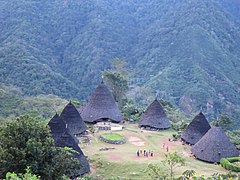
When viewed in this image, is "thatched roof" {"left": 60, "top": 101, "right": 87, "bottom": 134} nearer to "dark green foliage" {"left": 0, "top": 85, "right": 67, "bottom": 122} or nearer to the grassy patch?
the grassy patch

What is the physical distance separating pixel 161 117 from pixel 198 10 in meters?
59.5

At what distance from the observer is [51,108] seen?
5038 centimetres

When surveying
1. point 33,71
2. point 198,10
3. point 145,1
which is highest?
point 145,1

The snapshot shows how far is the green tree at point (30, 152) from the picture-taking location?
1764 cm

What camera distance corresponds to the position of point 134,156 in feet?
97.7

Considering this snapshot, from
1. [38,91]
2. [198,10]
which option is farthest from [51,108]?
[198,10]

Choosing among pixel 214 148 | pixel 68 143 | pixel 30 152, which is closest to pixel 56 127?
pixel 68 143

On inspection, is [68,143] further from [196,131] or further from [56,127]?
[196,131]

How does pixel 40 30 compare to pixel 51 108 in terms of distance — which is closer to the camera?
pixel 51 108

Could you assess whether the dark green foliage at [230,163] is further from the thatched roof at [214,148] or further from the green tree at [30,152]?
the green tree at [30,152]

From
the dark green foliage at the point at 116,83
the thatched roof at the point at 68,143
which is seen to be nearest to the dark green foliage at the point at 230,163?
the thatched roof at the point at 68,143

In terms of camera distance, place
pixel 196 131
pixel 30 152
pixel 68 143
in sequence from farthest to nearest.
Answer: pixel 196 131 → pixel 68 143 → pixel 30 152

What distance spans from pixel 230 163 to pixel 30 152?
624 inches

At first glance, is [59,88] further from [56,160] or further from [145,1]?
[145,1]
